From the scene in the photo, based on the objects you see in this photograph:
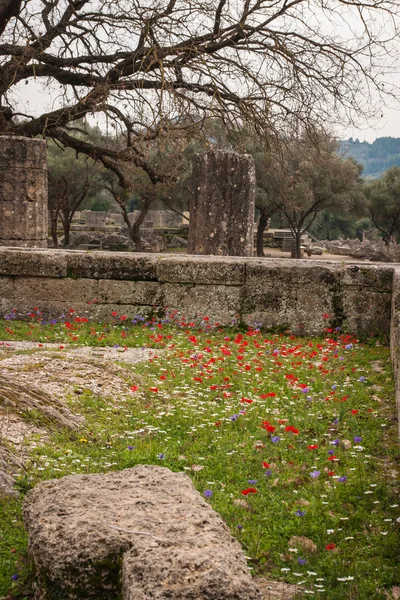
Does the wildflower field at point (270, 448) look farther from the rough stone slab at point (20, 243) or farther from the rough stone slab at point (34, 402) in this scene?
the rough stone slab at point (20, 243)

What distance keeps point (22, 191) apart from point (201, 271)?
16.1 feet

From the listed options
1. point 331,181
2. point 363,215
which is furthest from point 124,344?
point 363,215

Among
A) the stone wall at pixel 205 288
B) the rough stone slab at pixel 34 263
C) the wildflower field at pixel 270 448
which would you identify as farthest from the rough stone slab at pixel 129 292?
the wildflower field at pixel 270 448

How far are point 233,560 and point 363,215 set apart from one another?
3894 cm

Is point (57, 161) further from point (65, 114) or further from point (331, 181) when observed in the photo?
point (65, 114)

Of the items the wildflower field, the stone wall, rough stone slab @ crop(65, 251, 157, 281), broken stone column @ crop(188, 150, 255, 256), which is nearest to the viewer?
the wildflower field

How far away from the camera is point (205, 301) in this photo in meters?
8.08

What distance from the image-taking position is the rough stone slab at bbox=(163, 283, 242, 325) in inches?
316

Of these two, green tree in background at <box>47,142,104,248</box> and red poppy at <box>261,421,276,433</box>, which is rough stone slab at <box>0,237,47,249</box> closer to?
red poppy at <box>261,421,276,433</box>

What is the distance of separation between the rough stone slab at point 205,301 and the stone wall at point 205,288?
0.01m

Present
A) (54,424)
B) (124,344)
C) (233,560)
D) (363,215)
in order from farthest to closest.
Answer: (363,215), (124,344), (54,424), (233,560)

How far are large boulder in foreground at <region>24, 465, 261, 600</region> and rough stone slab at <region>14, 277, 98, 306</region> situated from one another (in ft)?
18.1

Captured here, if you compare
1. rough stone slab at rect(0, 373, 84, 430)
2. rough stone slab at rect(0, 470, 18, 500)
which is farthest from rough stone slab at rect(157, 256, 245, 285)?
rough stone slab at rect(0, 470, 18, 500)

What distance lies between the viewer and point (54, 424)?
432 centimetres
